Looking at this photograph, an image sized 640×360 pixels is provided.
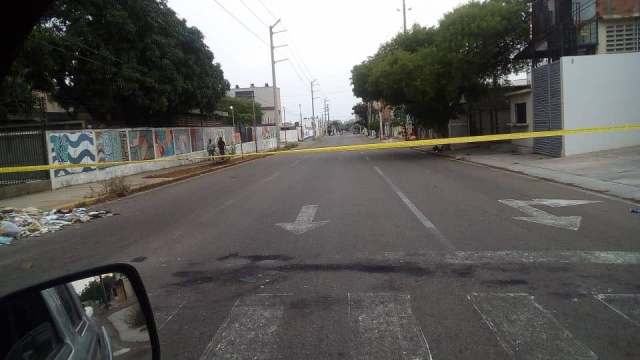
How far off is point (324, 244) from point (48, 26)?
23414 millimetres

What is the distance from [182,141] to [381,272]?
101ft

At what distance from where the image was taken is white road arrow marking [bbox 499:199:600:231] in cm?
878

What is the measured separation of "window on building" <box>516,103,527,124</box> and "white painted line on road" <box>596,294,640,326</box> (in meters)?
24.1

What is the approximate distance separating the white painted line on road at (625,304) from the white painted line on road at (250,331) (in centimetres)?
302

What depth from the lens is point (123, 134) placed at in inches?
1053

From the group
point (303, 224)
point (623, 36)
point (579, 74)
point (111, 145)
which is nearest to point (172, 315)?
point (303, 224)

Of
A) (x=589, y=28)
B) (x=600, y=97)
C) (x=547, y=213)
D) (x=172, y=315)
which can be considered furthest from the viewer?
(x=589, y=28)

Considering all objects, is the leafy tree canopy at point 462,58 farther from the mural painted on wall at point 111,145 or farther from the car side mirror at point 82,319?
the car side mirror at point 82,319

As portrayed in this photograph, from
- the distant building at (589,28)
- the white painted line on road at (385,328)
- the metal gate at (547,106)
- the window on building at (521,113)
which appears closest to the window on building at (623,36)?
the distant building at (589,28)

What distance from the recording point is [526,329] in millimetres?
4391

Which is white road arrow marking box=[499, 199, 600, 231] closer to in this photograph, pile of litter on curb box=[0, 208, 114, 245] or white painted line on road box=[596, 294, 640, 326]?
white painted line on road box=[596, 294, 640, 326]

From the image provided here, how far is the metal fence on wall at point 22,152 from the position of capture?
59.7 ft

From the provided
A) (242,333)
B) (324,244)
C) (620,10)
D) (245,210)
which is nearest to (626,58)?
(620,10)

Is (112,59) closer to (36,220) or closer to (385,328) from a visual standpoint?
(36,220)
